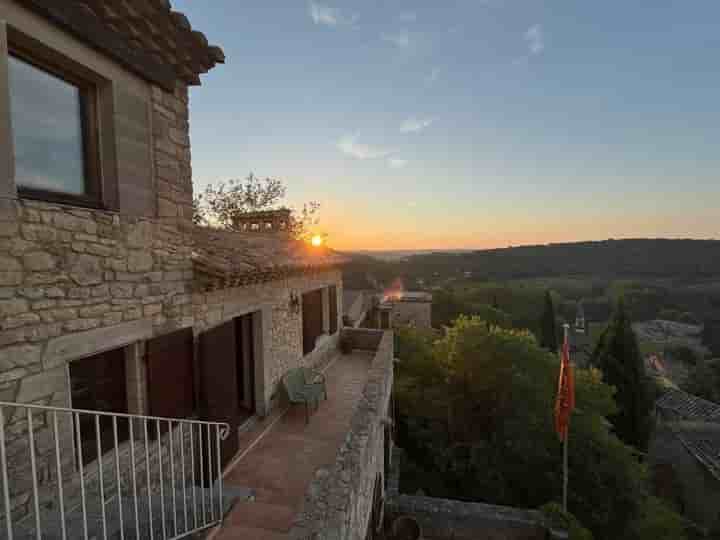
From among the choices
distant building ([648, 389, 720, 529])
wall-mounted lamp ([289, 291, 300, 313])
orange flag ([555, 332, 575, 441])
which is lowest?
distant building ([648, 389, 720, 529])

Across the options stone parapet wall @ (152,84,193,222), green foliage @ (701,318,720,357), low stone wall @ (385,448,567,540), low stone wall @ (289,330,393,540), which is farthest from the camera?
green foliage @ (701,318,720,357)

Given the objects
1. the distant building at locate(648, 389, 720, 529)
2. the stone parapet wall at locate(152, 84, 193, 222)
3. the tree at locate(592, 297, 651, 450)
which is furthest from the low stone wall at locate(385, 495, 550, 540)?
the distant building at locate(648, 389, 720, 529)

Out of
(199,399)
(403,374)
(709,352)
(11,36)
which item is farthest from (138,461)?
(709,352)

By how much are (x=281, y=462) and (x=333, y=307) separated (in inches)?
237

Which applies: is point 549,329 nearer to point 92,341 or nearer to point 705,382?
point 705,382

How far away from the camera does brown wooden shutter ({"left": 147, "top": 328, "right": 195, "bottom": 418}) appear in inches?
149

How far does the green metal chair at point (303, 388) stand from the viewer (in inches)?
260

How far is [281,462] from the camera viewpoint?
16.9 ft

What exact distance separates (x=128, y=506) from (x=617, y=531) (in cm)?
1439

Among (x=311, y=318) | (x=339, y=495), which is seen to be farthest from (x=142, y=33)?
(x=311, y=318)

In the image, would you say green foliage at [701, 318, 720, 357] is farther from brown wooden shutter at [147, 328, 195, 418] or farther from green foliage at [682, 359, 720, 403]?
brown wooden shutter at [147, 328, 195, 418]

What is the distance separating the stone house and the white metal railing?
2cm

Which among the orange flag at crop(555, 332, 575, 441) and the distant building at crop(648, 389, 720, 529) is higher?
the orange flag at crop(555, 332, 575, 441)

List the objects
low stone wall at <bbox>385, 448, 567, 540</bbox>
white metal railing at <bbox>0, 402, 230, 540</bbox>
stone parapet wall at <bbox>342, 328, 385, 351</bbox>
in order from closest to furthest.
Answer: white metal railing at <bbox>0, 402, 230, 540</bbox> → low stone wall at <bbox>385, 448, 567, 540</bbox> → stone parapet wall at <bbox>342, 328, 385, 351</bbox>
